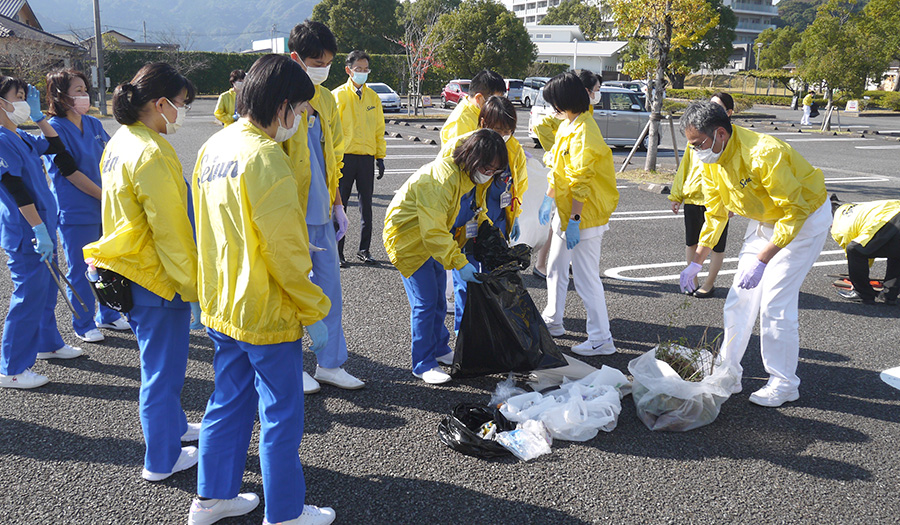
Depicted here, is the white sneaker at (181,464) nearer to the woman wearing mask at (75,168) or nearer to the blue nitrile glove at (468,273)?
the blue nitrile glove at (468,273)

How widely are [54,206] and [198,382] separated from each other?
139 cm

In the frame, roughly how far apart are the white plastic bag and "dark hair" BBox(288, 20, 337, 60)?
8.07 feet

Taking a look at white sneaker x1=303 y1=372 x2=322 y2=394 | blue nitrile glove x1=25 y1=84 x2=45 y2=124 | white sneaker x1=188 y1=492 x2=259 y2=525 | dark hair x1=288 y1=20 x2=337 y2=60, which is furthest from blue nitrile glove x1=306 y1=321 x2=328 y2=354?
blue nitrile glove x1=25 y1=84 x2=45 y2=124

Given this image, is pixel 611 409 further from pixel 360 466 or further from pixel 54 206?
pixel 54 206

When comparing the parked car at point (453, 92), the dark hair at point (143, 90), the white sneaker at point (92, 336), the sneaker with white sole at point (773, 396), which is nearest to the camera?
the dark hair at point (143, 90)

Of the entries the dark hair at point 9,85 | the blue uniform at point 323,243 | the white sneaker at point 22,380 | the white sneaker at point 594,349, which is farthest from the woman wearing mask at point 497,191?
the dark hair at point 9,85

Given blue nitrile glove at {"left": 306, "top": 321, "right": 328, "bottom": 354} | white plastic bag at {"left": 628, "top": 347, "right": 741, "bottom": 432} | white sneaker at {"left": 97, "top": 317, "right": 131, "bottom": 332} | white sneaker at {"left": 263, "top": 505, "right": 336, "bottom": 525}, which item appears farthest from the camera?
white sneaker at {"left": 97, "top": 317, "right": 131, "bottom": 332}

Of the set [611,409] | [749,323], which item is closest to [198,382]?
[611,409]

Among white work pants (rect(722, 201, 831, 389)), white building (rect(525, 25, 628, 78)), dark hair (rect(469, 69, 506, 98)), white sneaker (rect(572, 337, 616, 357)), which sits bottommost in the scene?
white sneaker (rect(572, 337, 616, 357))

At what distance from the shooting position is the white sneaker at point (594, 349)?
4.10m

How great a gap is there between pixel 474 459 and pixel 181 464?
1.34 m

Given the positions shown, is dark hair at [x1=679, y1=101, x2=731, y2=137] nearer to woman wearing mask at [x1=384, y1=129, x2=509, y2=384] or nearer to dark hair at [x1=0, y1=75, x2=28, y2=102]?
woman wearing mask at [x1=384, y1=129, x2=509, y2=384]

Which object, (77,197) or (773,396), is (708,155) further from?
(77,197)

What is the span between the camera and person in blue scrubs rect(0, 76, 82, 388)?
335 centimetres
